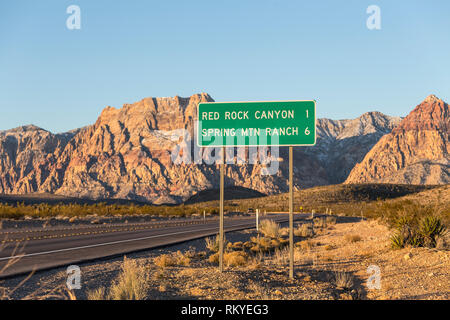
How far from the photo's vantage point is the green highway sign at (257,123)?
31.5ft

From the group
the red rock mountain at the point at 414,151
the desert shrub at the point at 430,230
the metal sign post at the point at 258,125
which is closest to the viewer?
the metal sign post at the point at 258,125

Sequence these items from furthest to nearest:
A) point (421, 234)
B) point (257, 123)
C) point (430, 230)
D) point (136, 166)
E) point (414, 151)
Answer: point (136, 166) → point (414, 151) → point (421, 234) → point (430, 230) → point (257, 123)

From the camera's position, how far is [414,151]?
156 metres

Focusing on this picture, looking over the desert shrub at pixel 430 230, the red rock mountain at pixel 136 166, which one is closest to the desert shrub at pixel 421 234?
the desert shrub at pixel 430 230

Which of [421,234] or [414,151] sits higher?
[414,151]

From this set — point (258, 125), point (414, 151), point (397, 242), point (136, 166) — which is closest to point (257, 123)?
point (258, 125)

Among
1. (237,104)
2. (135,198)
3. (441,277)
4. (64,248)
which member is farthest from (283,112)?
(135,198)

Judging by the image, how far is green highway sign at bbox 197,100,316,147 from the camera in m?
9.60

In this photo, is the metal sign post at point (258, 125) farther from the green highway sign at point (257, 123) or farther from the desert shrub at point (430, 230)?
the desert shrub at point (430, 230)

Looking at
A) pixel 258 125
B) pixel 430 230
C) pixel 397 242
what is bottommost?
pixel 397 242

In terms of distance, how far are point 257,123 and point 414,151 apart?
6347 inches

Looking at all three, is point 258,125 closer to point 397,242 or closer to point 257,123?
point 257,123

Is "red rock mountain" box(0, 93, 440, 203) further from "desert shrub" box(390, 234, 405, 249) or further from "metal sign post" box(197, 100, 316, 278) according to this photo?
"metal sign post" box(197, 100, 316, 278)

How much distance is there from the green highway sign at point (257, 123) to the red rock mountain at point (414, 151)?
13134 cm
